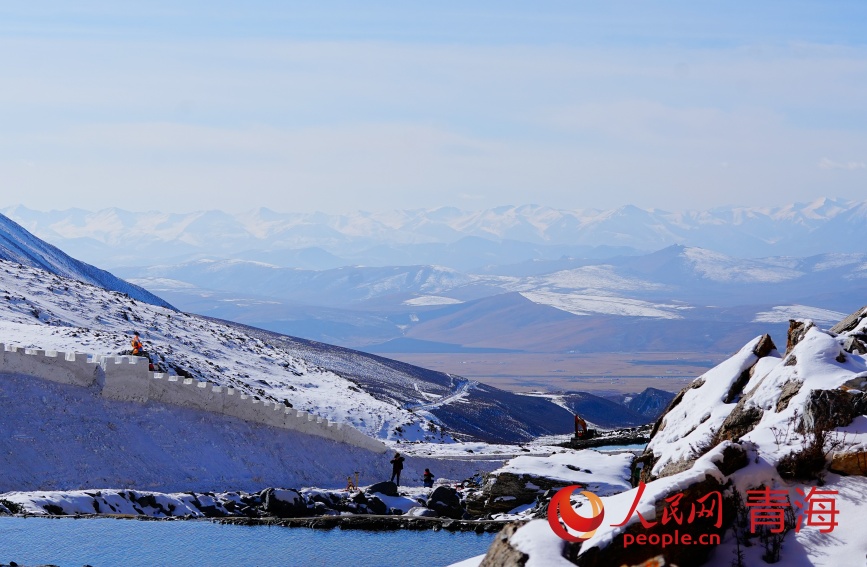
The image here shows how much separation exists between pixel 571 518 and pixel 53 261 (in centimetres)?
12813

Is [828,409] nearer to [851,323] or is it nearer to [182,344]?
[851,323]

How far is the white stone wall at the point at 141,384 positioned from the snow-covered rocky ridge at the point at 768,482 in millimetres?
21059

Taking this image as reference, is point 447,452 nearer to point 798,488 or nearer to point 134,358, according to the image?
point 134,358

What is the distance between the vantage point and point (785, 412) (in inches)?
642

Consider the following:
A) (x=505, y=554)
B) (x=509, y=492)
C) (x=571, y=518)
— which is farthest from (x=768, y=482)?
(x=509, y=492)

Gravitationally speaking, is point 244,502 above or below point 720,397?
below

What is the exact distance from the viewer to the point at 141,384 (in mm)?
36031

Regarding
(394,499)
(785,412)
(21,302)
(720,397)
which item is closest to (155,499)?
(394,499)

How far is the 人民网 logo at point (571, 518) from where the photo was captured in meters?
13.7

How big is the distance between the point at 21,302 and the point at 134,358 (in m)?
23.9

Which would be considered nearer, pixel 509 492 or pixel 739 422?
pixel 739 422

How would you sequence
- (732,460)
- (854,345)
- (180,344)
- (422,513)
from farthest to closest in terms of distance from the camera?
(180,344), (422,513), (854,345), (732,460)

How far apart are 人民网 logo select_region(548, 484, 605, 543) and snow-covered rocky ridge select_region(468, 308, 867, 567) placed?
0.36ft

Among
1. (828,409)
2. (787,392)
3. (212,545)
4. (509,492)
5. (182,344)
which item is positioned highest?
(787,392)
